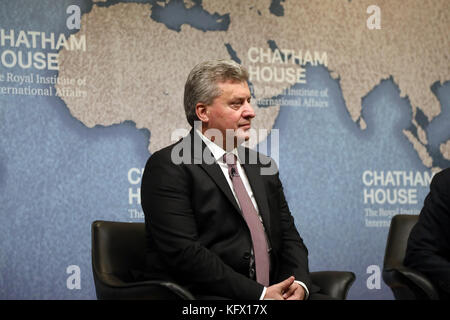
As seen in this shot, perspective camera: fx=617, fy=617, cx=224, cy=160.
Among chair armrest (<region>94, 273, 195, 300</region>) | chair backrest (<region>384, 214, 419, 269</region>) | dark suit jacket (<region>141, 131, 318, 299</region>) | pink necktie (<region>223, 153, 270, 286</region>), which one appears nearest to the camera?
chair armrest (<region>94, 273, 195, 300</region>)

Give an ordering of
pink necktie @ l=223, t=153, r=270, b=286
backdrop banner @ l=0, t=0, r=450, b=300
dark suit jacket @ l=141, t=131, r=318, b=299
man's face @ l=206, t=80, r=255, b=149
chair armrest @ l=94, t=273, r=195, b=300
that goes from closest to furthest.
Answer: chair armrest @ l=94, t=273, r=195, b=300, dark suit jacket @ l=141, t=131, r=318, b=299, pink necktie @ l=223, t=153, r=270, b=286, man's face @ l=206, t=80, r=255, b=149, backdrop banner @ l=0, t=0, r=450, b=300

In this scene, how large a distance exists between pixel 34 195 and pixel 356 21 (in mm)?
2419

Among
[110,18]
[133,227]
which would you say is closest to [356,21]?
[110,18]

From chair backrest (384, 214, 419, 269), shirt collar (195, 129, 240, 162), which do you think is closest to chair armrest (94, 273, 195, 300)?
shirt collar (195, 129, 240, 162)

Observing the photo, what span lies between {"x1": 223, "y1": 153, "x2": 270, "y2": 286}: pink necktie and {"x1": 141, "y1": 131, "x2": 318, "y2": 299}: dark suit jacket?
1.2 inches

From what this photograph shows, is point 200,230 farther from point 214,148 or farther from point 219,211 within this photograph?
point 214,148

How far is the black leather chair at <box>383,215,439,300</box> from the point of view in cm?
255

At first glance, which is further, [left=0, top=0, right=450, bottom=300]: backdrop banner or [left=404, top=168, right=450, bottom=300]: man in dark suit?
[left=0, top=0, right=450, bottom=300]: backdrop banner

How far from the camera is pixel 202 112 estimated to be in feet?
8.66

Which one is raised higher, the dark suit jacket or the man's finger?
the dark suit jacket

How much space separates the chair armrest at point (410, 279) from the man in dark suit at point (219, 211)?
0.38 m

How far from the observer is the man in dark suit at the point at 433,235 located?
261 cm

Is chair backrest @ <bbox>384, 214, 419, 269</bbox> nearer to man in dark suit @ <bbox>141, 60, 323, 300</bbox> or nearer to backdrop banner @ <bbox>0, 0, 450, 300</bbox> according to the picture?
man in dark suit @ <bbox>141, 60, 323, 300</bbox>

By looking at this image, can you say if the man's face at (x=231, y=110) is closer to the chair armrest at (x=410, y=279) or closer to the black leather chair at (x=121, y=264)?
the black leather chair at (x=121, y=264)
